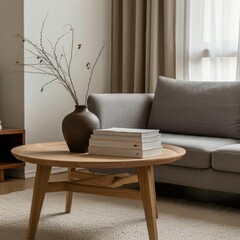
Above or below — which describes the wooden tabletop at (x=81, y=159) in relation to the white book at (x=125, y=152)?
below

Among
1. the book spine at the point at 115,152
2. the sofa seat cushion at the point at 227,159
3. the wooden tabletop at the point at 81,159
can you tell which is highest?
the book spine at the point at 115,152

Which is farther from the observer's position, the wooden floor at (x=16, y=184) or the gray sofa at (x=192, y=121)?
the wooden floor at (x=16, y=184)

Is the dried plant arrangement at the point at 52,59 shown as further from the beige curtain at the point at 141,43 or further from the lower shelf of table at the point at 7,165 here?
the lower shelf of table at the point at 7,165

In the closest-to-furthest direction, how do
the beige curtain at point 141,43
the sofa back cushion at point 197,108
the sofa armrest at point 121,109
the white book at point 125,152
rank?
the white book at point 125,152, the sofa armrest at point 121,109, the sofa back cushion at point 197,108, the beige curtain at point 141,43

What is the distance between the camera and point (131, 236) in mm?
2461

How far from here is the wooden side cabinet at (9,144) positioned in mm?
3893

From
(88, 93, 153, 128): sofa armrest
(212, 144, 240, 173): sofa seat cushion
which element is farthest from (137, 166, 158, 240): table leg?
(88, 93, 153, 128): sofa armrest

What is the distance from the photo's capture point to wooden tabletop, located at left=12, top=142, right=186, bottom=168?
212cm

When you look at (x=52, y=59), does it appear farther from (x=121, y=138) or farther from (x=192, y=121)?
(x=121, y=138)

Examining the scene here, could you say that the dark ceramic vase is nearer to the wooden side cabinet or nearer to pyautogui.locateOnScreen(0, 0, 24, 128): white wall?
the wooden side cabinet

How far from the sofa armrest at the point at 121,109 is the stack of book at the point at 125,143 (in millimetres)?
1092

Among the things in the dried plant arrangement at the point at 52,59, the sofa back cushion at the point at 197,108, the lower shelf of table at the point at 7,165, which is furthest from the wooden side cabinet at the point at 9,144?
the sofa back cushion at the point at 197,108

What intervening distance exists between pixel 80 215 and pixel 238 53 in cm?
198

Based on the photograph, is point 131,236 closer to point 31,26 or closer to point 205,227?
point 205,227
